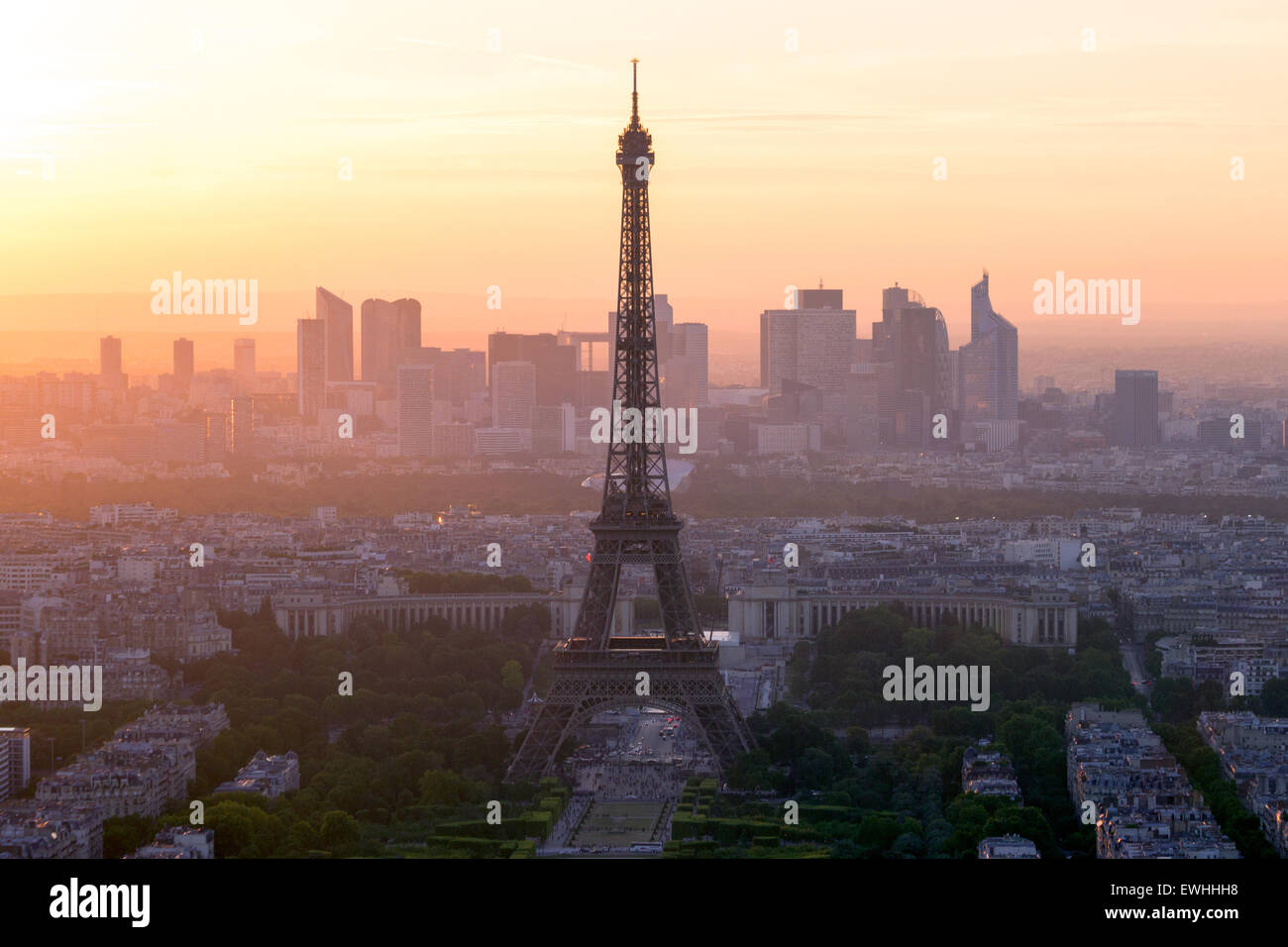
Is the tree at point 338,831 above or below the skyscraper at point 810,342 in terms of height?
below

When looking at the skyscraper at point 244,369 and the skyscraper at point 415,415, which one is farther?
the skyscraper at point 244,369

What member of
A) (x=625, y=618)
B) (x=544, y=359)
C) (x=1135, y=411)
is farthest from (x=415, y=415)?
(x=625, y=618)

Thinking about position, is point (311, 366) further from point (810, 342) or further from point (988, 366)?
point (988, 366)

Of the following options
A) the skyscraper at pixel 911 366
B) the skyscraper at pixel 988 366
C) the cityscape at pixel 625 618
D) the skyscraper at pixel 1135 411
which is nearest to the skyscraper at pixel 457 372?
the cityscape at pixel 625 618

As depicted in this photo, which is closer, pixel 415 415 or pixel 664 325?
pixel 664 325

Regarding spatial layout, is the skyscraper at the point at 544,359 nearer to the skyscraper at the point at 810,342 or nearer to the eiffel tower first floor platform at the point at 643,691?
the skyscraper at the point at 810,342

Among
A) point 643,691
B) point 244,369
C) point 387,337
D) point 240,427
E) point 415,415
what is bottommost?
point 643,691
